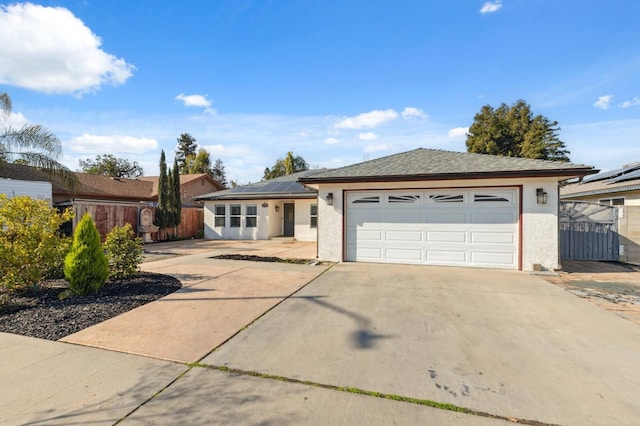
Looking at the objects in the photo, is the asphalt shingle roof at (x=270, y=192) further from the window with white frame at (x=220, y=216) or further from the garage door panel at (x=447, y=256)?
the garage door panel at (x=447, y=256)

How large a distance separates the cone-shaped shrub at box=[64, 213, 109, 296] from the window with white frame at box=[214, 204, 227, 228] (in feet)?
38.5

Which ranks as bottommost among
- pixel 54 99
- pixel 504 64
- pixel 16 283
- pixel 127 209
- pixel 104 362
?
pixel 104 362

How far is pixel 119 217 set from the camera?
1434 centimetres

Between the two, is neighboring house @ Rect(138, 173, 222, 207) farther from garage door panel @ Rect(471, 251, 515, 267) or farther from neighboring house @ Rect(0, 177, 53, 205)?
garage door panel @ Rect(471, 251, 515, 267)

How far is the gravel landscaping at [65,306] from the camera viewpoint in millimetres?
3990

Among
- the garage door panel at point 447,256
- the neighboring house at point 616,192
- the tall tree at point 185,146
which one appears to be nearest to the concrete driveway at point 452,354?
the garage door panel at point 447,256

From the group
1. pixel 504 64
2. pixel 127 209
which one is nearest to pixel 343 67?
pixel 504 64

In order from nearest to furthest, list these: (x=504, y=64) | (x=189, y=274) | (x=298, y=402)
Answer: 1. (x=298, y=402)
2. (x=189, y=274)
3. (x=504, y=64)

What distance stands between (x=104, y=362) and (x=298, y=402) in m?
2.23

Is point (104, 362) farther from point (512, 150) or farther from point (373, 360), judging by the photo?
point (512, 150)

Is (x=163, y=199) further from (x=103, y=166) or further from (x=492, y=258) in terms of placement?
(x=103, y=166)

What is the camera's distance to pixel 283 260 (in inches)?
372

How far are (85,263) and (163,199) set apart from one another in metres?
12.4

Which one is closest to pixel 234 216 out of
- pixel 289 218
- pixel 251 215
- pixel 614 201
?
pixel 251 215
